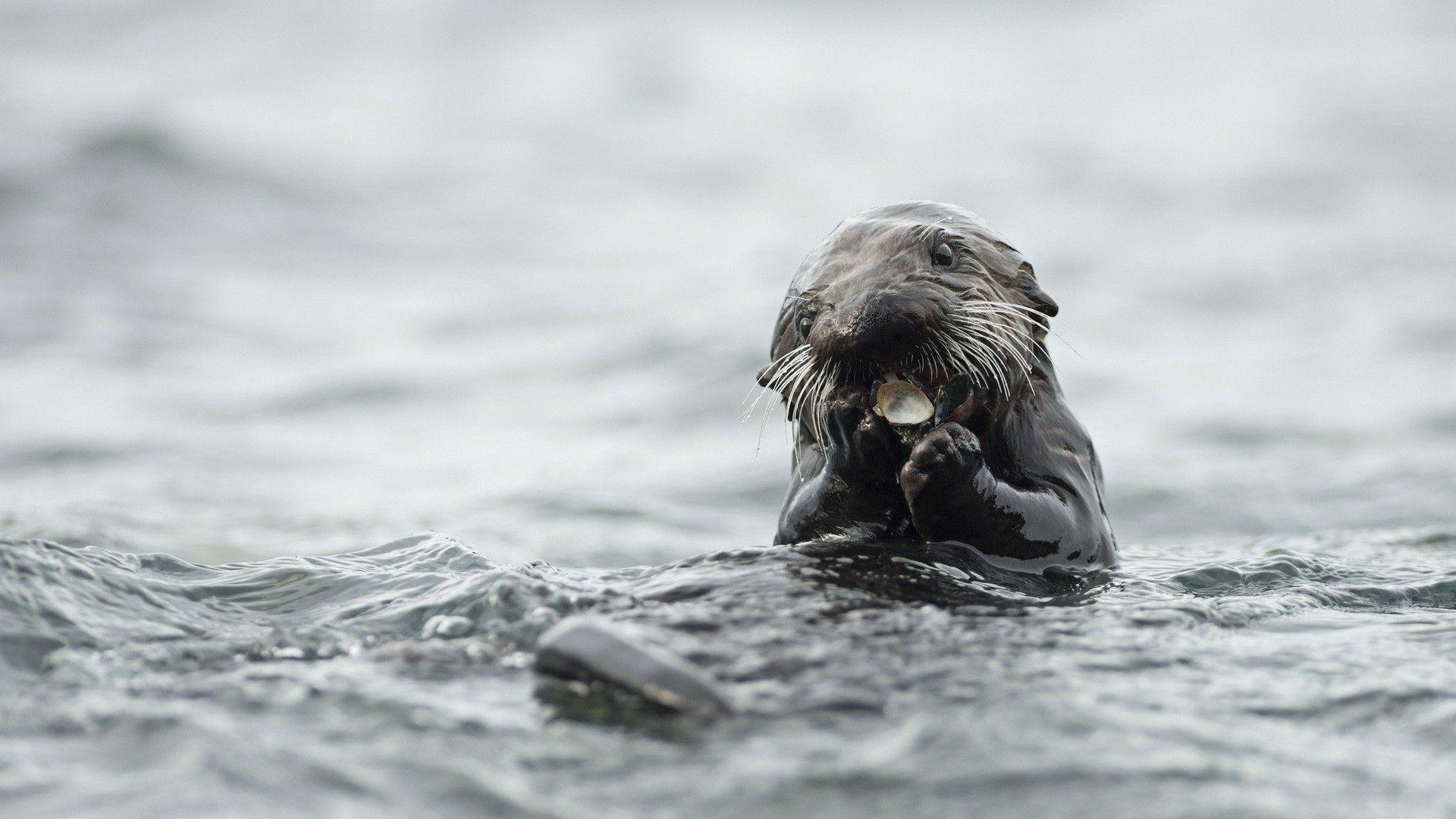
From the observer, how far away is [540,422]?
9.98m

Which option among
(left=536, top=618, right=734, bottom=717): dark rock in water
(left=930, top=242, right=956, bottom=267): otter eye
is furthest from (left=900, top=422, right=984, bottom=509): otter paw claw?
(left=536, top=618, right=734, bottom=717): dark rock in water

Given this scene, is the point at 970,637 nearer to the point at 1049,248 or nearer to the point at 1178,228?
the point at 1049,248

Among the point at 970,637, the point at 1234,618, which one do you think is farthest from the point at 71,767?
the point at 1234,618

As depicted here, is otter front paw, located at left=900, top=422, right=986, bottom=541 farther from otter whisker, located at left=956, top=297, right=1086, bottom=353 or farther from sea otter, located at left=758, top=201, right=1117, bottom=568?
otter whisker, located at left=956, top=297, right=1086, bottom=353

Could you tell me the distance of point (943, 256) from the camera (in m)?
3.98

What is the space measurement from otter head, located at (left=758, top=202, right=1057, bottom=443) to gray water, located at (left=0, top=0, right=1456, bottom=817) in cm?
53

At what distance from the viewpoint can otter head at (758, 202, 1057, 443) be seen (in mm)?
3650

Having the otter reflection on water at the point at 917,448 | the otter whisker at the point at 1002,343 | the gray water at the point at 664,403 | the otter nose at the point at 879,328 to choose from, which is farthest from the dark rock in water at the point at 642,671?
the otter whisker at the point at 1002,343

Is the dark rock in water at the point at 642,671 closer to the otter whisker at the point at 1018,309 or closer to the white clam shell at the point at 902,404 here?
the white clam shell at the point at 902,404

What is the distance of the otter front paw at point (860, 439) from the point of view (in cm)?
384

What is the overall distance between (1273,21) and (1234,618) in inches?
875

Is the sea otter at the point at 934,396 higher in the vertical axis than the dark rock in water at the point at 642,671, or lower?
higher

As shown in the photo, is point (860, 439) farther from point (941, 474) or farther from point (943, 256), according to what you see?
point (943, 256)

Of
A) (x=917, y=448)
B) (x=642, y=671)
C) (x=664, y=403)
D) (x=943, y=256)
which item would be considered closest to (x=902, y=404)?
(x=917, y=448)
